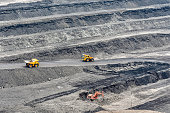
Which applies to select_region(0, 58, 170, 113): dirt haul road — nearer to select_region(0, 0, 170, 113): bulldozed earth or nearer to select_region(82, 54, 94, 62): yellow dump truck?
select_region(0, 0, 170, 113): bulldozed earth

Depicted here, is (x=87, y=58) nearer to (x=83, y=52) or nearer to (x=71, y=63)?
(x=71, y=63)

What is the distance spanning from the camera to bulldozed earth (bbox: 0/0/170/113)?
3325 centimetres

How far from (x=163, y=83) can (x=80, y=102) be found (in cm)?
1304

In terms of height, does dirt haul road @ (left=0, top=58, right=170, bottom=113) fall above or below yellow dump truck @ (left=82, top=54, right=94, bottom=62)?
below

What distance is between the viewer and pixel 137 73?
41875 millimetres

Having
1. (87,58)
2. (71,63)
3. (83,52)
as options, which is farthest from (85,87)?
(83,52)

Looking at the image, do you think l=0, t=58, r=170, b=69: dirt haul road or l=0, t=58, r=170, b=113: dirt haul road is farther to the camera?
l=0, t=58, r=170, b=69: dirt haul road

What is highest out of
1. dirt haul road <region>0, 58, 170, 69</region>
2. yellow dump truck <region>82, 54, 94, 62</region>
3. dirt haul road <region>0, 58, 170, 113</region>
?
yellow dump truck <region>82, 54, 94, 62</region>

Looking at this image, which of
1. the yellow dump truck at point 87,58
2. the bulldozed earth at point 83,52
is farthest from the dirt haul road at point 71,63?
the yellow dump truck at point 87,58

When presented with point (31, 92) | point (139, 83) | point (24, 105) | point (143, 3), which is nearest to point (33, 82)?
point (31, 92)

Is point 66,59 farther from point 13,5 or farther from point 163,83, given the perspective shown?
point 13,5

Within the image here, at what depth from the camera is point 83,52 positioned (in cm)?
4931

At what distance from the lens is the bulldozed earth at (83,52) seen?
109 feet

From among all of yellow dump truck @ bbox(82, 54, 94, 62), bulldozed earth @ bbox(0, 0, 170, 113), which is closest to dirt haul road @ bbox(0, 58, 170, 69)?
bulldozed earth @ bbox(0, 0, 170, 113)
